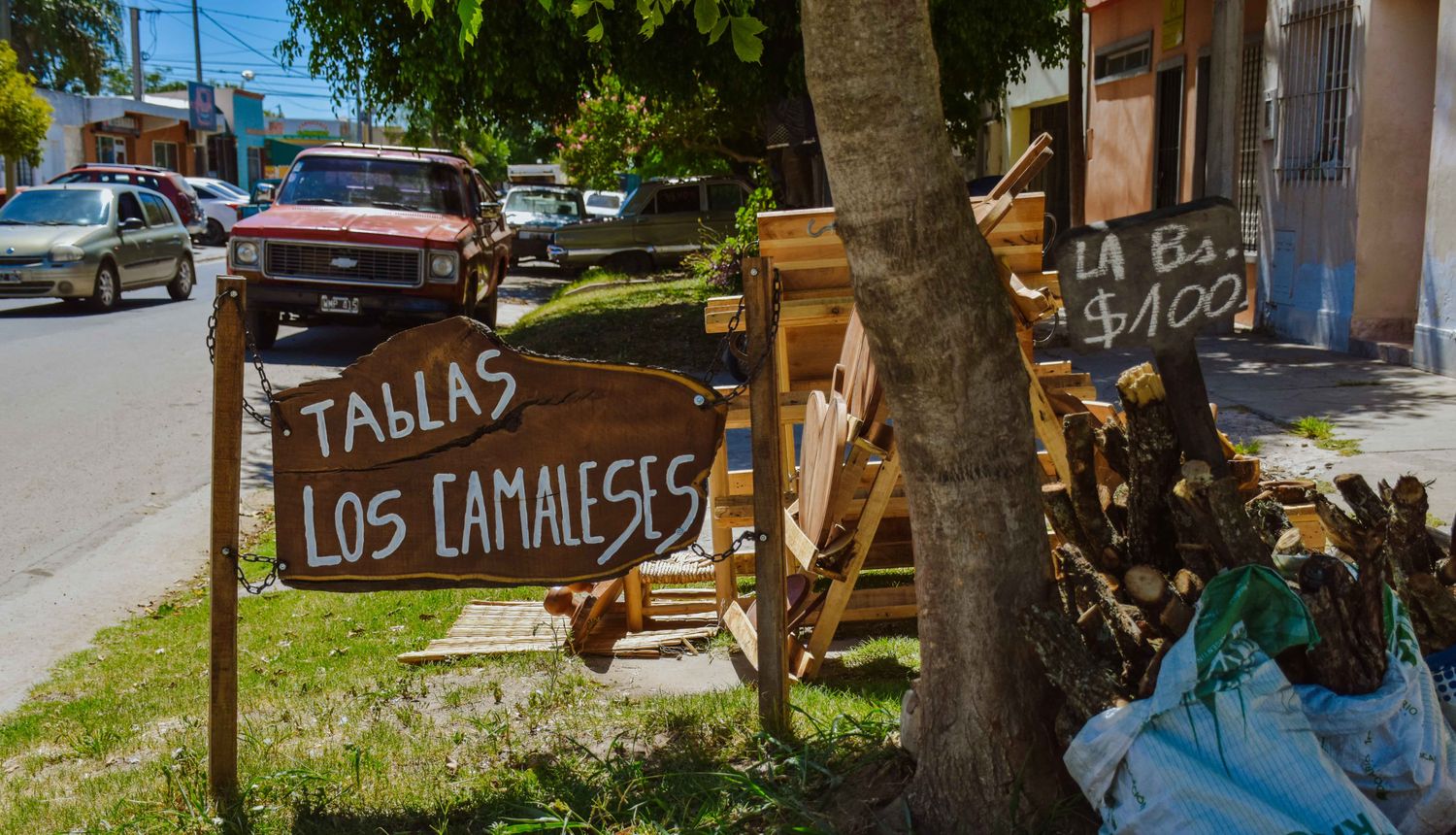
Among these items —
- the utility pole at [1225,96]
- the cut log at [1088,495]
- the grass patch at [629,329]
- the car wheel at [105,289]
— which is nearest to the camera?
the cut log at [1088,495]

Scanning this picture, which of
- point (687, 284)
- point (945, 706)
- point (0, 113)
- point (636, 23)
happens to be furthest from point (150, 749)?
point (0, 113)

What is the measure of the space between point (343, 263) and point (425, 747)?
979 cm

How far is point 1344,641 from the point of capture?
2.82 meters

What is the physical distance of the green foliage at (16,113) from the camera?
2789 cm

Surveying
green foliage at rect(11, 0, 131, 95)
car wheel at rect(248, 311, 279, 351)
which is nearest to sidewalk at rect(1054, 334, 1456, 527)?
car wheel at rect(248, 311, 279, 351)

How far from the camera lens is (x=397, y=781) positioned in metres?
3.68

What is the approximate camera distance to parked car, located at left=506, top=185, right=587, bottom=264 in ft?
87.8

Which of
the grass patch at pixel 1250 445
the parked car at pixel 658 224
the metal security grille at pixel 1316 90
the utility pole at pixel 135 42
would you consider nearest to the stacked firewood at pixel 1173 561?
the grass patch at pixel 1250 445

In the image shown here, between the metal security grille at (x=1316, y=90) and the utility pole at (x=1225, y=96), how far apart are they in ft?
2.20

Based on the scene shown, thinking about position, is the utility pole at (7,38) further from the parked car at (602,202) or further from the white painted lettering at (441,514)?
the white painted lettering at (441,514)

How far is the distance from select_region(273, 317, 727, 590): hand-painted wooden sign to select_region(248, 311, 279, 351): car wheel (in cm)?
1077

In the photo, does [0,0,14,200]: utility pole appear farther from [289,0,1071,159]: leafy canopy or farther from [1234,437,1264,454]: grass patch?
[1234,437,1264,454]: grass patch

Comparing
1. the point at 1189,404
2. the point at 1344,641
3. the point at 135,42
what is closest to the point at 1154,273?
the point at 1189,404

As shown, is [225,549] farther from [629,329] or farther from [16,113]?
[16,113]
